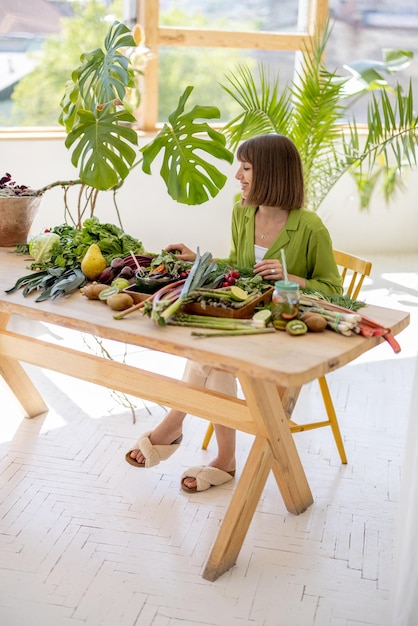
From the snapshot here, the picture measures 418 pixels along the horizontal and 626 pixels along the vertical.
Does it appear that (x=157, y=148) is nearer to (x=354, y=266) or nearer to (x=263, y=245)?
(x=263, y=245)

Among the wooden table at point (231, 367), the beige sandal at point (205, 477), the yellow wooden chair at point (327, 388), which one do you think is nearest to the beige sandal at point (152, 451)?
the beige sandal at point (205, 477)

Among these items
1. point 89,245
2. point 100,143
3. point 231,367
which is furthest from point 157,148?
point 231,367

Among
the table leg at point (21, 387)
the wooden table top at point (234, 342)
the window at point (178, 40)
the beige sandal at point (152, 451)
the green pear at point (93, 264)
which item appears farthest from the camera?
the window at point (178, 40)

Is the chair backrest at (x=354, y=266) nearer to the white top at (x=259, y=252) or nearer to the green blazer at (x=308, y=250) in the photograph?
the green blazer at (x=308, y=250)

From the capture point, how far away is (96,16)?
6.33 meters

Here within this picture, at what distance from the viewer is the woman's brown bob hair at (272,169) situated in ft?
10.4

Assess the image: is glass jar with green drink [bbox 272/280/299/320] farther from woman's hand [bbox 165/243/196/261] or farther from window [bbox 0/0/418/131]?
window [bbox 0/0/418/131]

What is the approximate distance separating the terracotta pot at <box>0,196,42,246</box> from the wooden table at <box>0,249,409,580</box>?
21 centimetres

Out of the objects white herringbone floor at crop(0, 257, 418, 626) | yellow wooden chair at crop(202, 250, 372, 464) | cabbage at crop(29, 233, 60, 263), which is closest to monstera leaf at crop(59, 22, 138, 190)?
cabbage at crop(29, 233, 60, 263)

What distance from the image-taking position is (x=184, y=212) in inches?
263

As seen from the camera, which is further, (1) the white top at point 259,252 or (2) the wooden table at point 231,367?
(1) the white top at point 259,252

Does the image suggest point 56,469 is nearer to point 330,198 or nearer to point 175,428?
point 175,428

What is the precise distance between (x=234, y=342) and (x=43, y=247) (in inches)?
43.6

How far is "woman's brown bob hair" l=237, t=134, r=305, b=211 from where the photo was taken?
3172mm
